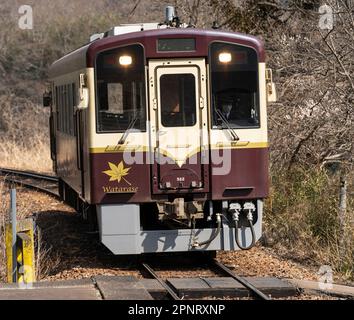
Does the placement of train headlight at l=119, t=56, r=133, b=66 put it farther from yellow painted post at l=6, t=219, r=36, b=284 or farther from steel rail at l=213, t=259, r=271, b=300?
steel rail at l=213, t=259, r=271, b=300

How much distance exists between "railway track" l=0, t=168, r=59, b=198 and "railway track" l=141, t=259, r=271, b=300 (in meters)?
8.75

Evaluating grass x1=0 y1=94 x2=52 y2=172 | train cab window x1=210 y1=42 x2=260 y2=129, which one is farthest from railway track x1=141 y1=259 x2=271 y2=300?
grass x1=0 y1=94 x2=52 y2=172

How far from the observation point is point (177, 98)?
1118 centimetres

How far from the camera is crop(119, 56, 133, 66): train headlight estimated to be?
11148mm

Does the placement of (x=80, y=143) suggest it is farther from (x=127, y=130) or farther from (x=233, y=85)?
(x=233, y=85)

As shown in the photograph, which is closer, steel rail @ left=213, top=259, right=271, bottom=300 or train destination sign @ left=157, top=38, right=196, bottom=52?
steel rail @ left=213, top=259, right=271, bottom=300

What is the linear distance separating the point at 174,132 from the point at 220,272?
1825mm

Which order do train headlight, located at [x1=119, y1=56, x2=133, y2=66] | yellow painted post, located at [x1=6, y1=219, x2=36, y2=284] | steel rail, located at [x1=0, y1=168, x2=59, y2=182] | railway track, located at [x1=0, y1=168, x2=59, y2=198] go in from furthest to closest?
steel rail, located at [x1=0, y1=168, x2=59, y2=182], railway track, located at [x1=0, y1=168, x2=59, y2=198], train headlight, located at [x1=119, y1=56, x2=133, y2=66], yellow painted post, located at [x1=6, y1=219, x2=36, y2=284]

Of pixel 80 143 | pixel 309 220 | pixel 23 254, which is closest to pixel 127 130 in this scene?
pixel 80 143

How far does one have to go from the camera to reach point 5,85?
47656mm

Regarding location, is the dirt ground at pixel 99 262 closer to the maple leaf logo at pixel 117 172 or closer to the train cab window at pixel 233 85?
the maple leaf logo at pixel 117 172

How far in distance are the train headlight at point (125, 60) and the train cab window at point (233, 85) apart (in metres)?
1.01

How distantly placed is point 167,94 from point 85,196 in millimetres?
1828
